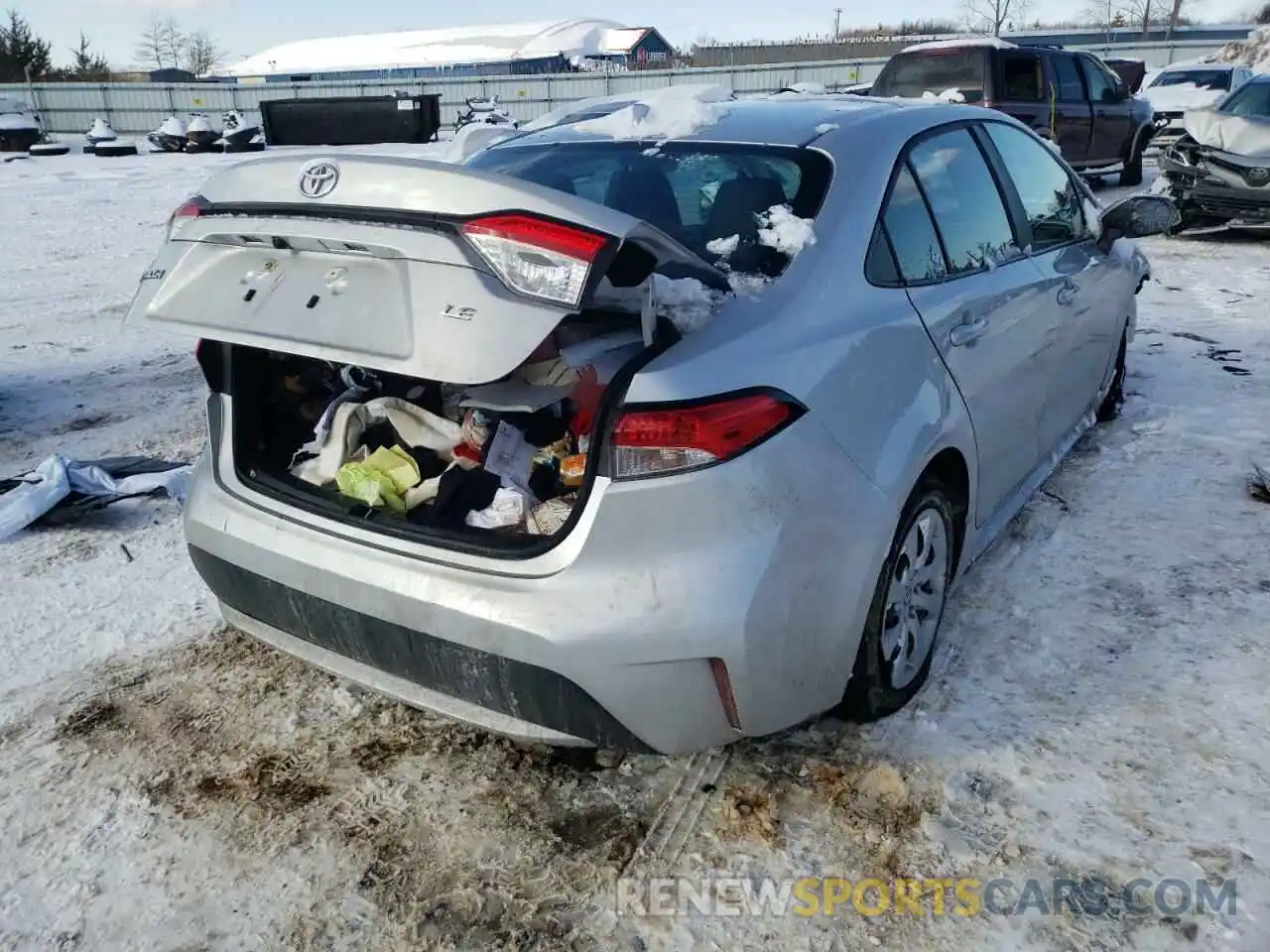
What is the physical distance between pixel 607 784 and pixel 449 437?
1043mm

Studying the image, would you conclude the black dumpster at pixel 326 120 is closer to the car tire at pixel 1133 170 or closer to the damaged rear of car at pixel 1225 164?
the damaged rear of car at pixel 1225 164

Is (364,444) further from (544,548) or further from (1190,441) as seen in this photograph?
(1190,441)

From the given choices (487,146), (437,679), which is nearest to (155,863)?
(437,679)

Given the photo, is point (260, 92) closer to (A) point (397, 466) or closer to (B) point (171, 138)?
(B) point (171, 138)

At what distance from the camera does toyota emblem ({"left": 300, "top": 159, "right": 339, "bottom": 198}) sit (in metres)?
2.21

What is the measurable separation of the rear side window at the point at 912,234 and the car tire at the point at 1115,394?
238 cm

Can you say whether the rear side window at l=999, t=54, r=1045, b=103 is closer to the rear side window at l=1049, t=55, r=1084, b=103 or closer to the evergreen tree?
the rear side window at l=1049, t=55, r=1084, b=103

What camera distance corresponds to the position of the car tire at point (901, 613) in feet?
8.16

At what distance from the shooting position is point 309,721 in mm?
2779

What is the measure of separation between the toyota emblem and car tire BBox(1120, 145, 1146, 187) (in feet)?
48.1

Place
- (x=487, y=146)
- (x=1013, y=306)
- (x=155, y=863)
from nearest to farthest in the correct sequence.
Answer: (x=155, y=863) → (x=1013, y=306) → (x=487, y=146)

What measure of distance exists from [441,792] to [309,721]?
0.53 metres

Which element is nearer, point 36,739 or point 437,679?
point 437,679

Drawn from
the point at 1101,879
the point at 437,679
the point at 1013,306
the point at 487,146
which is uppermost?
the point at 487,146
